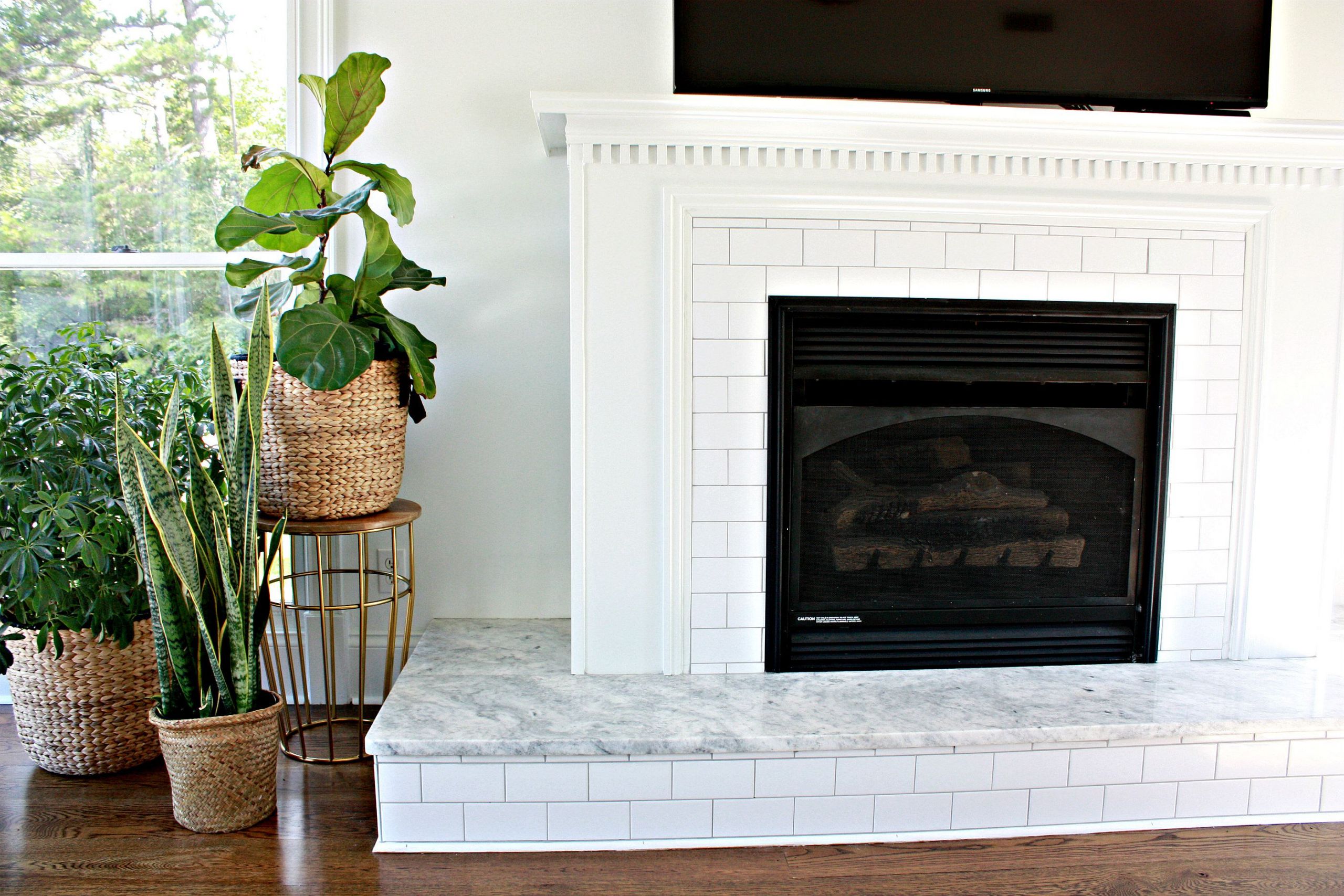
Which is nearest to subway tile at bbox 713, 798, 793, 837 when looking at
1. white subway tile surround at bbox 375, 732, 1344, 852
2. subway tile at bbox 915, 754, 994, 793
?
white subway tile surround at bbox 375, 732, 1344, 852

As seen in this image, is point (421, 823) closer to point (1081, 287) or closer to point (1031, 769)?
point (1031, 769)

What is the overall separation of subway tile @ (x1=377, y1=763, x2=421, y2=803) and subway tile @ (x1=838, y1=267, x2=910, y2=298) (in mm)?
1348

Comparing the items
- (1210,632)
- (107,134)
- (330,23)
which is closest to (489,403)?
(330,23)

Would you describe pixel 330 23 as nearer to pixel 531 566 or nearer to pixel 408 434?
pixel 408 434

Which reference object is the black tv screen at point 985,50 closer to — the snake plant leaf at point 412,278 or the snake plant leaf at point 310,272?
the snake plant leaf at point 412,278

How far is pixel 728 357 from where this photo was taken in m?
1.94

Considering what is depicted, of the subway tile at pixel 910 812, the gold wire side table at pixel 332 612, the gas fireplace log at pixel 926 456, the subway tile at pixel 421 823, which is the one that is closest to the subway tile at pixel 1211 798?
the subway tile at pixel 910 812

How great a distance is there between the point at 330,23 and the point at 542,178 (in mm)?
660

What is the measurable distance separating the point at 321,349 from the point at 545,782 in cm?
96

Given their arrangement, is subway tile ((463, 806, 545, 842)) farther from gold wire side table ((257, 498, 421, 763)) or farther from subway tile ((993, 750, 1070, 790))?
subway tile ((993, 750, 1070, 790))

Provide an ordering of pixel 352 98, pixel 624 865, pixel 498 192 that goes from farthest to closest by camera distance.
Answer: pixel 498 192
pixel 352 98
pixel 624 865

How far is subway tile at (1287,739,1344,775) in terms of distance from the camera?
1780 mm

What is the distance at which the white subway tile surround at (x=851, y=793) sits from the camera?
1643mm

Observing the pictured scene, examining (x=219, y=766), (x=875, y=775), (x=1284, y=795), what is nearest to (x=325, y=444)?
(x=219, y=766)
